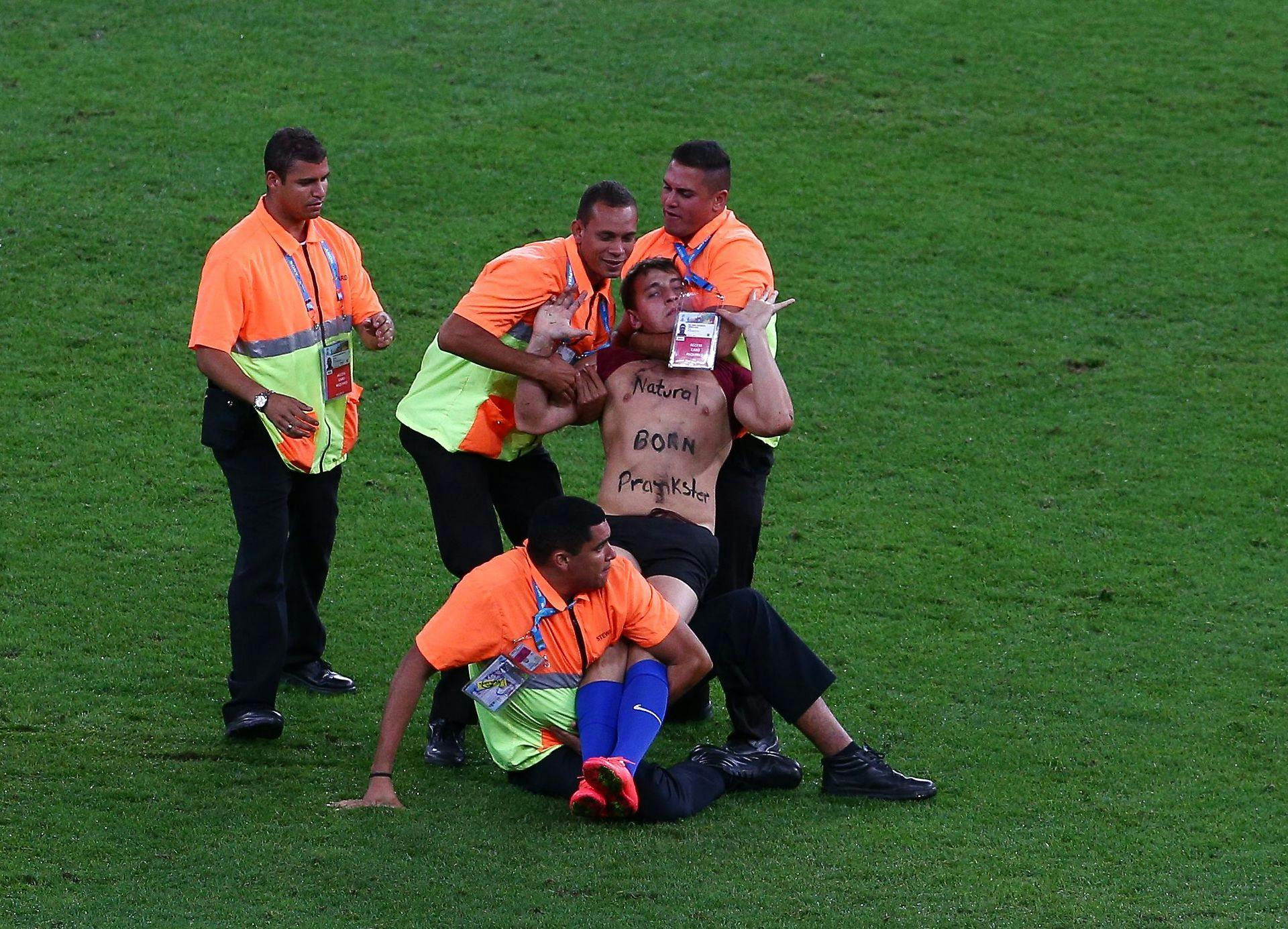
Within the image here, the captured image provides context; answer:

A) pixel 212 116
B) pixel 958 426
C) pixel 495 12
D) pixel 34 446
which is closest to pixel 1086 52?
pixel 495 12

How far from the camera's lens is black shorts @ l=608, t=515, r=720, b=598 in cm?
570

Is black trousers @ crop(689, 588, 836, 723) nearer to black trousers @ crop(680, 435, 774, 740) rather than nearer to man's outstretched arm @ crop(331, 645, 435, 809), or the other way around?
black trousers @ crop(680, 435, 774, 740)

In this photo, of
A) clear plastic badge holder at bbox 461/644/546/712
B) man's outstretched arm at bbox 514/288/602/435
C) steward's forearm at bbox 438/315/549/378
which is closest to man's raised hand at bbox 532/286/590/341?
man's outstretched arm at bbox 514/288/602/435

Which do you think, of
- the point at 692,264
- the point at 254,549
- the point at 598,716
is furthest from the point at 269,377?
the point at 598,716

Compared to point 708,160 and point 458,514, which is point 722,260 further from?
point 458,514

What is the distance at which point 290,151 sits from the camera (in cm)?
581

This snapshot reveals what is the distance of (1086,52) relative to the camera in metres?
13.7

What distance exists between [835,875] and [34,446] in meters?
4.98

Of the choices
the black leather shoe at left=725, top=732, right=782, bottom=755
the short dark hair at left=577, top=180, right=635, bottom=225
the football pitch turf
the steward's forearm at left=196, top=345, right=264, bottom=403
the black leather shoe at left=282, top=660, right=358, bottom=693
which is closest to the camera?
the football pitch turf

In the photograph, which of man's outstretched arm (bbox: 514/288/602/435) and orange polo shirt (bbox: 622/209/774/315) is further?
orange polo shirt (bbox: 622/209/774/315)

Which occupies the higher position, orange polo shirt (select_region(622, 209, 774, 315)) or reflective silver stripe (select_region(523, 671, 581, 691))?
orange polo shirt (select_region(622, 209, 774, 315))

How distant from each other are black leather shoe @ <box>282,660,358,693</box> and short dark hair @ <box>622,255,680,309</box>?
1.78 m

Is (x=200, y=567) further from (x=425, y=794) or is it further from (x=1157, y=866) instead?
(x=1157, y=866)

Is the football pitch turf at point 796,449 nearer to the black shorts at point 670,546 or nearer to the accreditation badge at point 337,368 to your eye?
the black shorts at point 670,546
